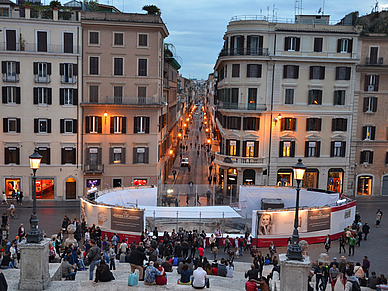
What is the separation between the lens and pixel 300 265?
48.7 ft

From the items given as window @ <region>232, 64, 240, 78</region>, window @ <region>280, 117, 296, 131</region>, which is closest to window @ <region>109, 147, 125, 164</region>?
window @ <region>232, 64, 240, 78</region>

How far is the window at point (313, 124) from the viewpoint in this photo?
46594 mm

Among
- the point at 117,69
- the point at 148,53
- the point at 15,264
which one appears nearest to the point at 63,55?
the point at 117,69

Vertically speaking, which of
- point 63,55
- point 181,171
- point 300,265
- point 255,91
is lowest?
point 181,171

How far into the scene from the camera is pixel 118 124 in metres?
44.3

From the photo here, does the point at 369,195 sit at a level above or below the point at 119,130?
below

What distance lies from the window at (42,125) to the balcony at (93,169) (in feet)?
17.0

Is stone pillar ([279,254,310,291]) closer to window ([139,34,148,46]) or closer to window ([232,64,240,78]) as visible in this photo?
window ([232,64,240,78])

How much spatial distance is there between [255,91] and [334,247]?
20365 millimetres

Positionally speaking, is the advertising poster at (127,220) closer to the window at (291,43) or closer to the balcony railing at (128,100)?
the balcony railing at (128,100)

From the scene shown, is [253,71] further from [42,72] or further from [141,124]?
[42,72]

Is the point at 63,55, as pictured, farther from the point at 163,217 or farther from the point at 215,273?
the point at 215,273

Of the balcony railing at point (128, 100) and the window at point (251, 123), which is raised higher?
the balcony railing at point (128, 100)

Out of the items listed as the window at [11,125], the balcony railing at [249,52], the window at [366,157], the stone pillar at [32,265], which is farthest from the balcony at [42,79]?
the window at [366,157]
